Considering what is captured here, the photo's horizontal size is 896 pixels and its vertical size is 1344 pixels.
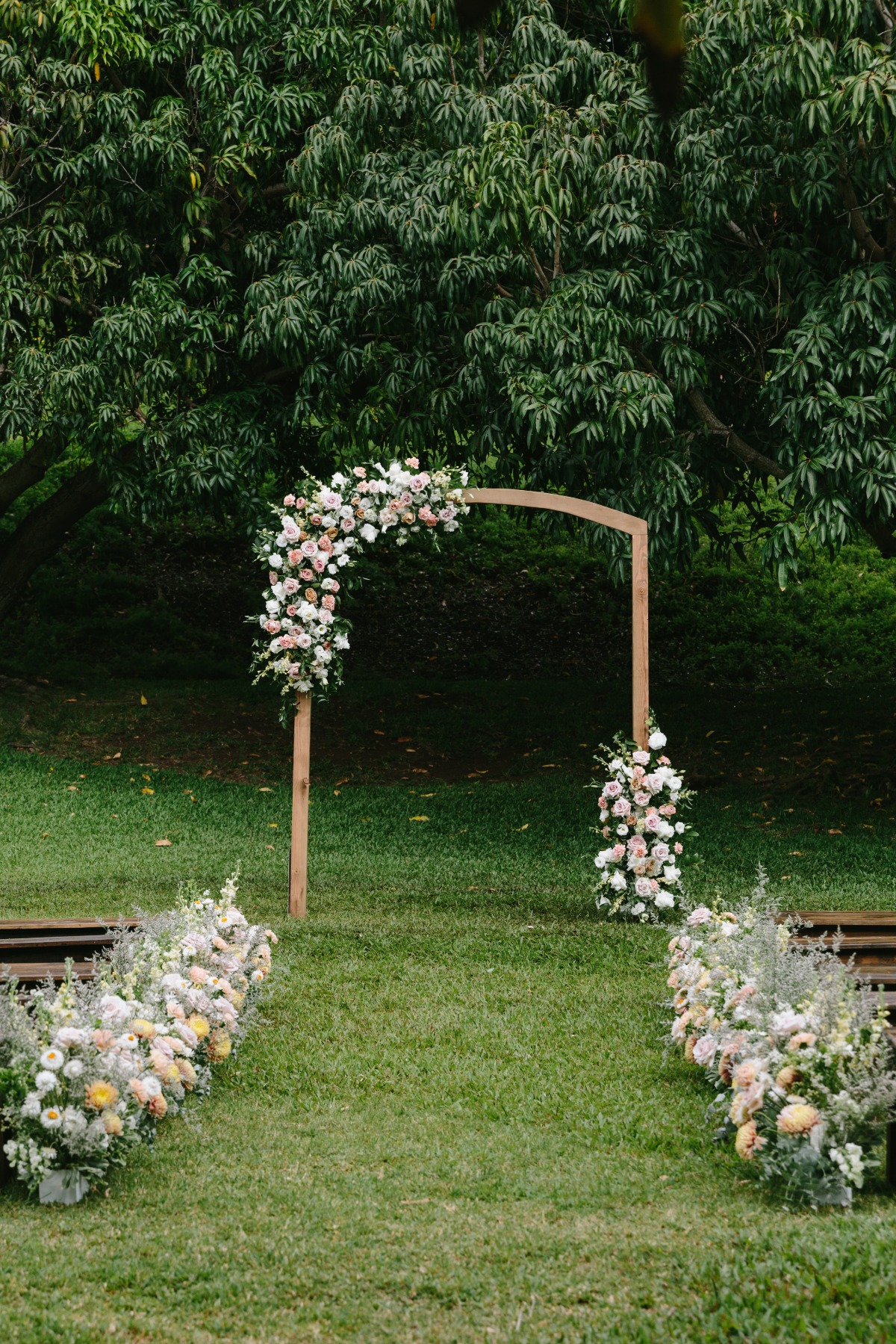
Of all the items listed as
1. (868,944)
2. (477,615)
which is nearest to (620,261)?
(868,944)

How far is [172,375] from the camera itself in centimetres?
992

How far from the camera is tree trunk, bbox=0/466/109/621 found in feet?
44.7

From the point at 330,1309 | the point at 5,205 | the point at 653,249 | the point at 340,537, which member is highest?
the point at 5,205

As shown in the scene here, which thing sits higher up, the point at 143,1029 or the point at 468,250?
the point at 468,250

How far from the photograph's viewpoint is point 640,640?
765 centimetres

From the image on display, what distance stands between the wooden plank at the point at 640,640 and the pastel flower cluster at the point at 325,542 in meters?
1.15

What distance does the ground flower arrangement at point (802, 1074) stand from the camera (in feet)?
11.2

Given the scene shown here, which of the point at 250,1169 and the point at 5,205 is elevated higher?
the point at 5,205

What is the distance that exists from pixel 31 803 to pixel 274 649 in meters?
4.73

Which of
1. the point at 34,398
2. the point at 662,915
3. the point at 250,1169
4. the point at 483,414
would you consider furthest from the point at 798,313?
the point at 250,1169

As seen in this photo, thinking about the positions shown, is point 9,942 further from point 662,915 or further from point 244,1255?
point 662,915

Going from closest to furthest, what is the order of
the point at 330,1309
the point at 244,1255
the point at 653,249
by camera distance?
the point at 330,1309 → the point at 244,1255 → the point at 653,249

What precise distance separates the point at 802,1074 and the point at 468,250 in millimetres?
6888

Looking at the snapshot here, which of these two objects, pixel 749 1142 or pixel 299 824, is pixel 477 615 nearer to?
pixel 299 824
